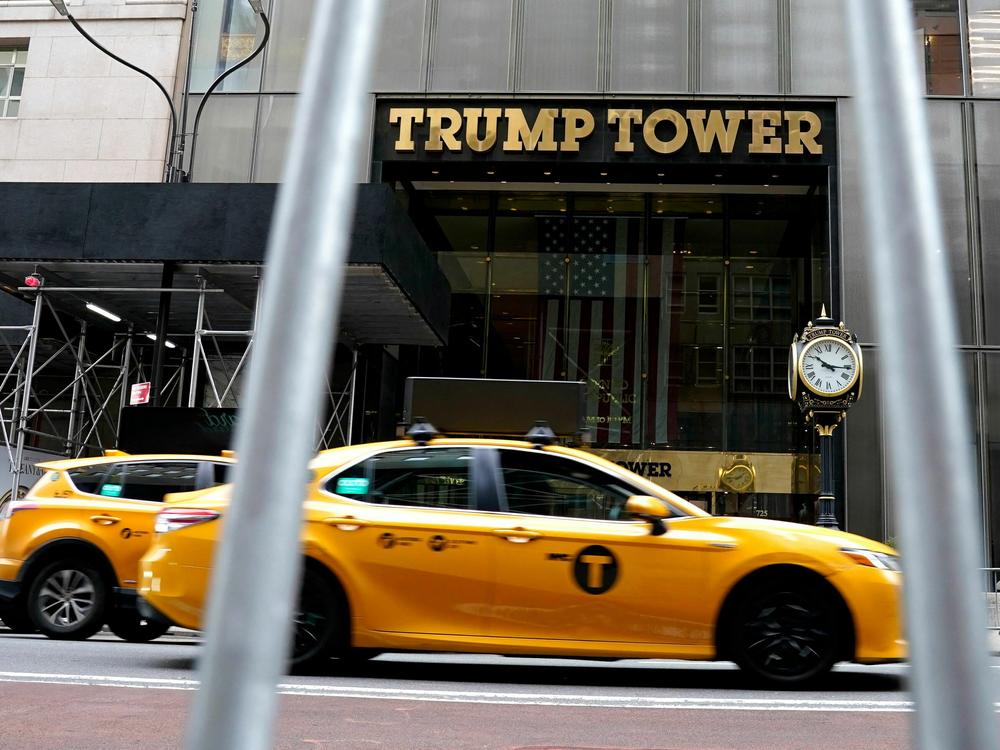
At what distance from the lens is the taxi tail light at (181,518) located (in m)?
7.30

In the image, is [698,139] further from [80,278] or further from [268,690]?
[268,690]

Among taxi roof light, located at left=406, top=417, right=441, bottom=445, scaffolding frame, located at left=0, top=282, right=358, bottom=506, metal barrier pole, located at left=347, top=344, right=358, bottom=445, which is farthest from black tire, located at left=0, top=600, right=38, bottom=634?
metal barrier pole, located at left=347, top=344, right=358, bottom=445

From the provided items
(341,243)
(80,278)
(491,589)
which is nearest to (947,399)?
(341,243)

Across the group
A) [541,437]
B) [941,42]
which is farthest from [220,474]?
[941,42]

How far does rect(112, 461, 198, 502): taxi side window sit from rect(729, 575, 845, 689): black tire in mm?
5473

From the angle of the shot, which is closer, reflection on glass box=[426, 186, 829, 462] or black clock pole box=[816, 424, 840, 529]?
black clock pole box=[816, 424, 840, 529]

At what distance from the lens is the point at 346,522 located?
7.04 m

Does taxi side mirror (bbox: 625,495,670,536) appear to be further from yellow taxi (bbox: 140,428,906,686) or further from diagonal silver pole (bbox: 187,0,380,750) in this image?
diagonal silver pole (bbox: 187,0,380,750)

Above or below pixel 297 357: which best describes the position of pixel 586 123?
above

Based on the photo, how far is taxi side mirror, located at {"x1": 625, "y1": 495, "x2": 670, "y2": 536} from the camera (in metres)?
6.87

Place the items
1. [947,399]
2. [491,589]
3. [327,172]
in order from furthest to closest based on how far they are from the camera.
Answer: [491,589]
[327,172]
[947,399]

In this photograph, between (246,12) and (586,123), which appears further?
(246,12)

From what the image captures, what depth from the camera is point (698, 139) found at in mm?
20719

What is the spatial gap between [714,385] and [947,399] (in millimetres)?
20848
